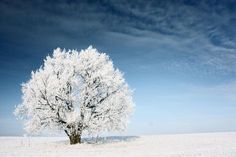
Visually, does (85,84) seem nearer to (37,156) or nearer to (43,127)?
(43,127)

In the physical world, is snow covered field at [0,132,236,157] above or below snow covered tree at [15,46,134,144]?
below

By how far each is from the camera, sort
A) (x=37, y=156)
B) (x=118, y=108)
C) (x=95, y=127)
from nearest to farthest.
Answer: (x=37, y=156) < (x=95, y=127) < (x=118, y=108)

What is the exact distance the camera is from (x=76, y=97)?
46.9 m

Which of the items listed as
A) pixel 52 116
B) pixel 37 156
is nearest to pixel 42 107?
pixel 52 116

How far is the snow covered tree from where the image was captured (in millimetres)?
45812

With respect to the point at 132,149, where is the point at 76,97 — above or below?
above

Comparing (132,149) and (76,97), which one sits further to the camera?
(76,97)

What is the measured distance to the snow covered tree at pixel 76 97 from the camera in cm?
4581

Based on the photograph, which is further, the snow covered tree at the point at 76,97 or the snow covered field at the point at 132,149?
the snow covered tree at the point at 76,97

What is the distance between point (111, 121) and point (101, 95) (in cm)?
408

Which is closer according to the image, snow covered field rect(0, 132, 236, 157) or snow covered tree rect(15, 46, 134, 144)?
snow covered field rect(0, 132, 236, 157)

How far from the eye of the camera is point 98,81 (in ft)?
157

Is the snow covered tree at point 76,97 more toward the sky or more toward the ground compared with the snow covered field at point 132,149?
more toward the sky

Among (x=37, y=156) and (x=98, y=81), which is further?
(x=98, y=81)
